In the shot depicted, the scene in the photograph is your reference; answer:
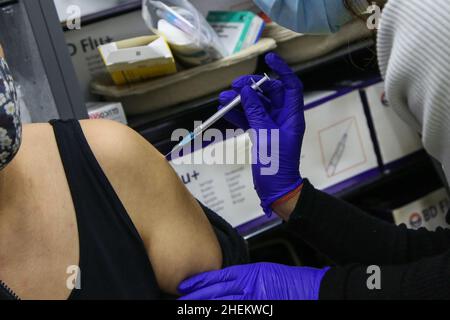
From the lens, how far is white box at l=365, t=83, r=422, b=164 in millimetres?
1963

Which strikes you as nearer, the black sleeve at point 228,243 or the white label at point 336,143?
the black sleeve at point 228,243

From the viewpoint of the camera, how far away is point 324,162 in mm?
1925

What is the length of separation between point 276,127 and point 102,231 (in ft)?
1.56

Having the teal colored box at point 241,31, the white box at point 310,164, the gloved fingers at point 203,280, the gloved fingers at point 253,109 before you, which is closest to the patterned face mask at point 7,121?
the gloved fingers at point 203,280

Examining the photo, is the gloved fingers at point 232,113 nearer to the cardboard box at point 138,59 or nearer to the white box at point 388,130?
the cardboard box at point 138,59

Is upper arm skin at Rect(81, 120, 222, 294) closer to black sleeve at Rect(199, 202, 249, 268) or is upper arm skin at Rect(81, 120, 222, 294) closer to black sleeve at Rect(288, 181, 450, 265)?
black sleeve at Rect(199, 202, 249, 268)

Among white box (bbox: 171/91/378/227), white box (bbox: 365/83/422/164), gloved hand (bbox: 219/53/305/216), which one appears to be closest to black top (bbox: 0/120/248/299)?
gloved hand (bbox: 219/53/305/216)

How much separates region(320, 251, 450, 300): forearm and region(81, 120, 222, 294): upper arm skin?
0.25 meters

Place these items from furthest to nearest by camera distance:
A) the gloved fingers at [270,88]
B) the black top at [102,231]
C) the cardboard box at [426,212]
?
the cardboard box at [426,212]
the gloved fingers at [270,88]
the black top at [102,231]

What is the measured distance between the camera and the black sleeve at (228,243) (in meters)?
1.20

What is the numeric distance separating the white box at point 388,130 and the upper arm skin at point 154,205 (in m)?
1.04
